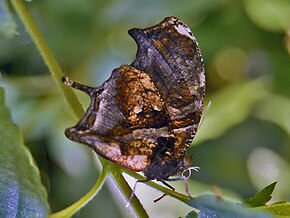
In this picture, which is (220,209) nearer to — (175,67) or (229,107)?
(175,67)

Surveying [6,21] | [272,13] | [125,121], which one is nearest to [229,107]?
[272,13]

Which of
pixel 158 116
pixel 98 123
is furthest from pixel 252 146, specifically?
pixel 98 123

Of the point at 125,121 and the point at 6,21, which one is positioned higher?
the point at 6,21

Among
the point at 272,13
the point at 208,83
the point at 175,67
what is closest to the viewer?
the point at 175,67

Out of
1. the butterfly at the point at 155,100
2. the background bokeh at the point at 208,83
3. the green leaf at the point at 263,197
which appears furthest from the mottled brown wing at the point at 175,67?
the background bokeh at the point at 208,83

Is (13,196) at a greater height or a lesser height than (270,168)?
greater

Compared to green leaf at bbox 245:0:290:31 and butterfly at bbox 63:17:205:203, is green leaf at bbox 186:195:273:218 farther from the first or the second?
green leaf at bbox 245:0:290:31

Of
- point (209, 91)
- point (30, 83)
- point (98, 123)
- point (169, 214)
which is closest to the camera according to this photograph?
point (98, 123)

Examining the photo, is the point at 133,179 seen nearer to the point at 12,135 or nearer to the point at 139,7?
the point at 12,135
